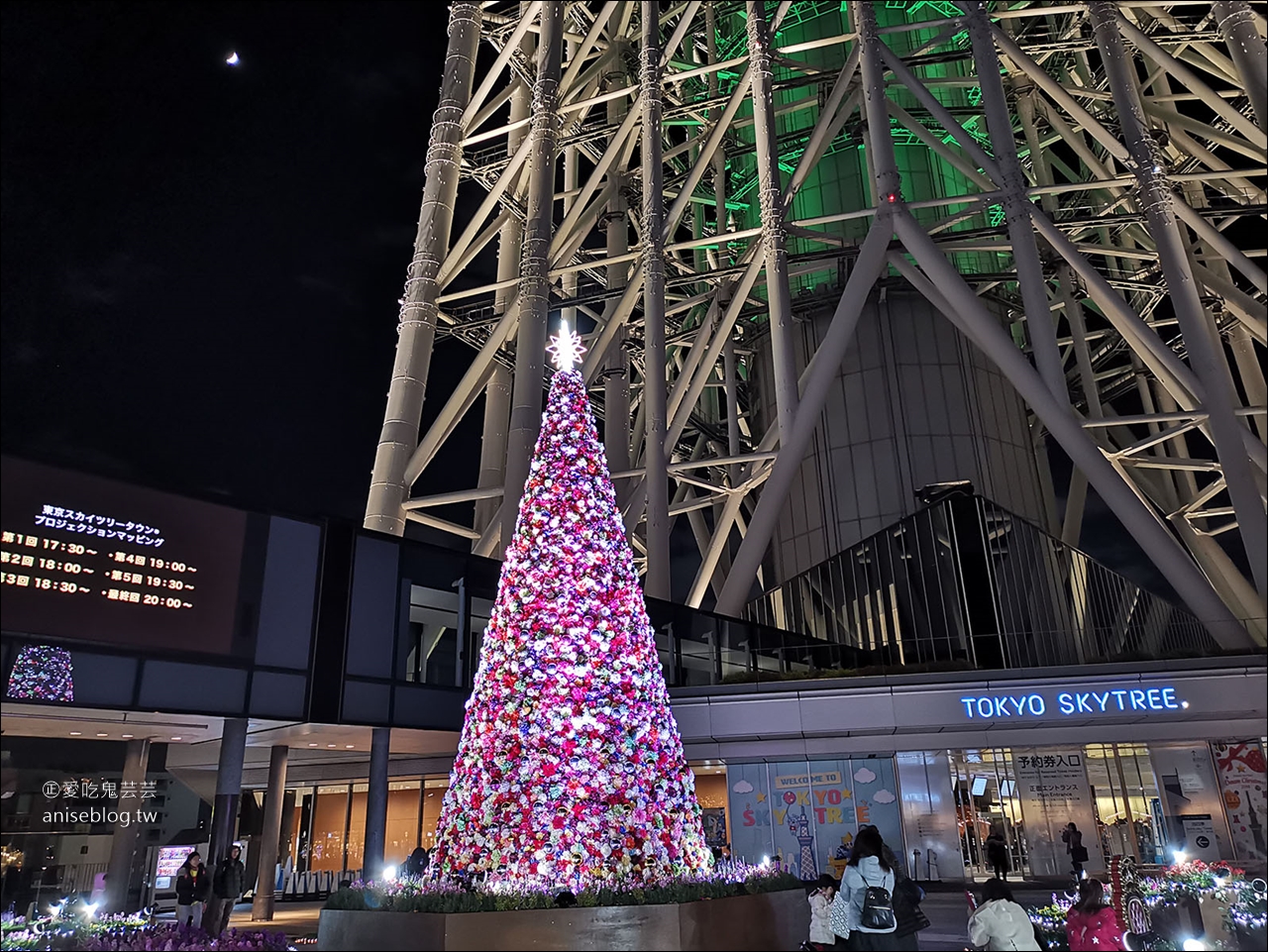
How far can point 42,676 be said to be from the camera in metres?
13.9

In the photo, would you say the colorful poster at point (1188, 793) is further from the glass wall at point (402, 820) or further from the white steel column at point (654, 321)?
the glass wall at point (402, 820)

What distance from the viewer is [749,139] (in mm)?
44000

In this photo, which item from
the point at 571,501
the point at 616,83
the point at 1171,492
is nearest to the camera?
the point at 571,501

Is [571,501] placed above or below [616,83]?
below

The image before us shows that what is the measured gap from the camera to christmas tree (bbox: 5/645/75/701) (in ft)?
44.8

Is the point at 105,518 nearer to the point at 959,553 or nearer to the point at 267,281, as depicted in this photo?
the point at 959,553

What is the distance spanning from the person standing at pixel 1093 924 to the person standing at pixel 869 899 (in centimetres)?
169

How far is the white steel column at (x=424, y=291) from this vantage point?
26.6 m

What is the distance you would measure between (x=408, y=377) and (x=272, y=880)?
531 inches

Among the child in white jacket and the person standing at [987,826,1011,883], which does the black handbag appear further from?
the person standing at [987,826,1011,883]

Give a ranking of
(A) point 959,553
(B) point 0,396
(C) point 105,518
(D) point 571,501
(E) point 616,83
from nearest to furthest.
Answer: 1. (D) point 571,501
2. (C) point 105,518
3. (A) point 959,553
4. (E) point 616,83
5. (B) point 0,396

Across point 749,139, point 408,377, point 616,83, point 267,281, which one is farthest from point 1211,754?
point 267,281

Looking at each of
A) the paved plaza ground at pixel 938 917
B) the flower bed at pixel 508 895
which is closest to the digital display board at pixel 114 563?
the paved plaza ground at pixel 938 917

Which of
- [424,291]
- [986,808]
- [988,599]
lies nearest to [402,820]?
[986,808]
